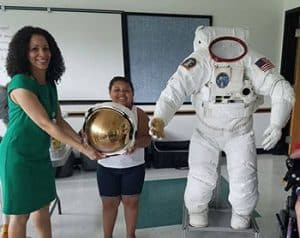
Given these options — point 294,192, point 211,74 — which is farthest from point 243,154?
point 211,74

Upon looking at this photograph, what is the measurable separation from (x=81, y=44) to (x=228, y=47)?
7.66ft

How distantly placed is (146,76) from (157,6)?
855mm

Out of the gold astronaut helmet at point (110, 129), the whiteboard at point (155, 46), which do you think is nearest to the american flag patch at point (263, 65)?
the gold astronaut helmet at point (110, 129)

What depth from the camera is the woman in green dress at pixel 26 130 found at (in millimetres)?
1383

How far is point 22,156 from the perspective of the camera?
56.2 inches

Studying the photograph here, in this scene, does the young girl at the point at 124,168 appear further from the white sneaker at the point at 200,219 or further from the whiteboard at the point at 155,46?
the whiteboard at the point at 155,46

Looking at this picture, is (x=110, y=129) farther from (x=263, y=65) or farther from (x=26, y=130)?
(x=263, y=65)

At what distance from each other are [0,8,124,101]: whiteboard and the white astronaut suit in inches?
82.4

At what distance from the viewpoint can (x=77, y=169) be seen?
3.70 meters

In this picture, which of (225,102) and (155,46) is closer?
(225,102)

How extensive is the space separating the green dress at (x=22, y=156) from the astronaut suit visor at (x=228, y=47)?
0.92 meters

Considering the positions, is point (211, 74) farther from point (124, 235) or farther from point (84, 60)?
point (84, 60)

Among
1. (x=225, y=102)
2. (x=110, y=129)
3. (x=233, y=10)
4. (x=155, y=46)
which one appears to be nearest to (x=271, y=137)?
(x=225, y=102)

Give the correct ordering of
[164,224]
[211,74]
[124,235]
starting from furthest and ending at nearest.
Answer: [164,224], [124,235], [211,74]
